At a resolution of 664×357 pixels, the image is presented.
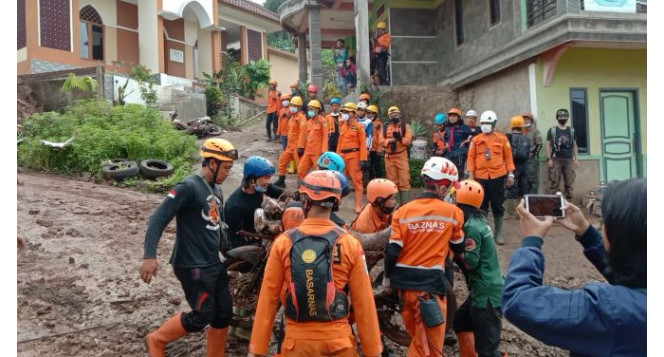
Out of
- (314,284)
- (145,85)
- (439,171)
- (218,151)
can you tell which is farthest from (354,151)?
(145,85)

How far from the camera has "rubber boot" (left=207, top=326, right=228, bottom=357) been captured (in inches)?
165

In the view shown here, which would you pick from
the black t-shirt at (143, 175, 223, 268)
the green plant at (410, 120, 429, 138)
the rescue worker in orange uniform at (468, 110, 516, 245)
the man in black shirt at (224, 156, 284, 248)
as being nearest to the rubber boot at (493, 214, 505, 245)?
the rescue worker in orange uniform at (468, 110, 516, 245)

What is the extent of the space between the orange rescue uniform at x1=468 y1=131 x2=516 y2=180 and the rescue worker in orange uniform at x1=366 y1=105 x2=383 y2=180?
2235 millimetres

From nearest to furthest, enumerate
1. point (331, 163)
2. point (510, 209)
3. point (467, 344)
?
point (467, 344) < point (331, 163) < point (510, 209)

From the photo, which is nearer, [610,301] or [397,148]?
[610,301]

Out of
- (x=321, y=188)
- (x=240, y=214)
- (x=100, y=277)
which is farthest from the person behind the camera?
(x=100, y=277)

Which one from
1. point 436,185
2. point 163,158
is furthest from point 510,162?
point 163,158

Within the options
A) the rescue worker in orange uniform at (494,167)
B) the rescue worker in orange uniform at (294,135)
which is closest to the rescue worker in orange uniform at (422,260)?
the rescue worker in orange uniform at (494,167)

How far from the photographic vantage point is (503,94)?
11.6 meters

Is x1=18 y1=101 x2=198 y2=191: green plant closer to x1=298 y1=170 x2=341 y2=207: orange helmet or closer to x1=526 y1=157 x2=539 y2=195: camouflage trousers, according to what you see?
x1=526 y1=157 x2=539 y2=195: camouflage trousers

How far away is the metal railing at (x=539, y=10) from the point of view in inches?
421

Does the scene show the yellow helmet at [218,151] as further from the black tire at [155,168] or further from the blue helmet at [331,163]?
the black tire at [155,168]

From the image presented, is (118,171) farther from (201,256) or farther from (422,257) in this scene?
(422,257)

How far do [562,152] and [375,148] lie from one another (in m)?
3.60
